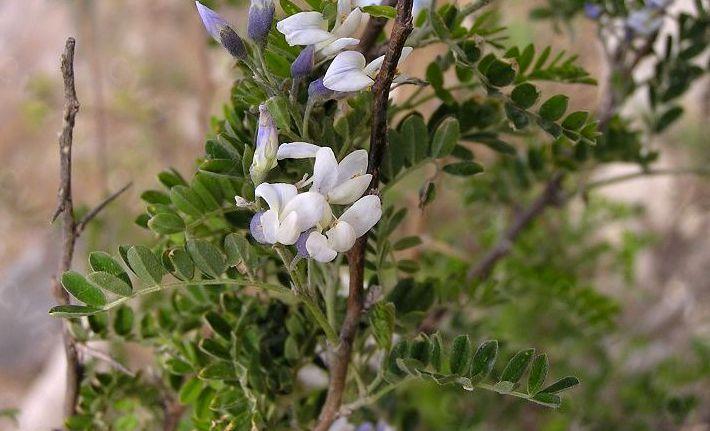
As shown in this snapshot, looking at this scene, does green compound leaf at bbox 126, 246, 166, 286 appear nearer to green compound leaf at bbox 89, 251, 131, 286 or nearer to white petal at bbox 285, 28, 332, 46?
green compound leaf at bbox 89, 251, 131, 286

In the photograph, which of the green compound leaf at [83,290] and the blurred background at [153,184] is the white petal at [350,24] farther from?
the blurred background at [153,184]

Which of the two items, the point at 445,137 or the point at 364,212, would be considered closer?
the point at 364,212

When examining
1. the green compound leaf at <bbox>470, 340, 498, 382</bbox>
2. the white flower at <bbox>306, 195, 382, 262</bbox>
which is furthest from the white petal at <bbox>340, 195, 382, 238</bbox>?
the green compound leaf at <bbox>470, 340, 498, 382</bbox>

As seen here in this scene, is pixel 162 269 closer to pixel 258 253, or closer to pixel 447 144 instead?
pixel 258 253

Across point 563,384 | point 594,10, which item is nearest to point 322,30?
point 563,384

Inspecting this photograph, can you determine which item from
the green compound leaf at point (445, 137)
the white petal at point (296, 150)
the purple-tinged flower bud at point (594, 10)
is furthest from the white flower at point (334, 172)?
the purple-tinged flower bud at point (594, 10)

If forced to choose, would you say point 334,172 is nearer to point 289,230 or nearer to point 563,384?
point 289,230

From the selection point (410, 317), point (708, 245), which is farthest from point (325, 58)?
point (708, 245)
